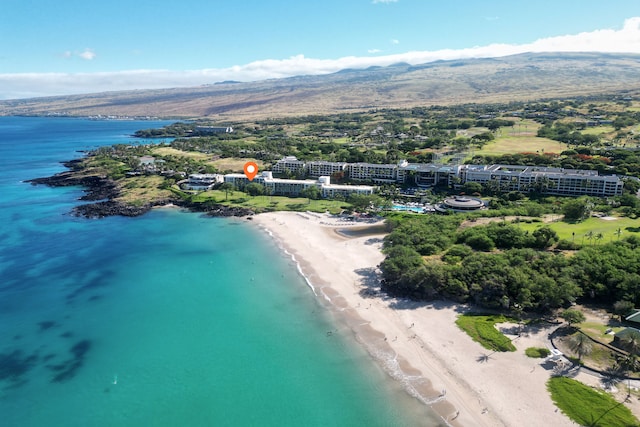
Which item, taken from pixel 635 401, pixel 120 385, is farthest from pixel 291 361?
pixel 635 401

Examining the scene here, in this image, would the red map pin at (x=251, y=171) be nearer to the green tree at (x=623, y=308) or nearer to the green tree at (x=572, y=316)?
the green tree at (x=572, y=316)

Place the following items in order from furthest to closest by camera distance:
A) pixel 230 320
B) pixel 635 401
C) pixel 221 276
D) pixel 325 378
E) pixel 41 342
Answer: pixel 221 276, pixel 230 320, pixel 41 342, pixel 325 378, pixel 635 401

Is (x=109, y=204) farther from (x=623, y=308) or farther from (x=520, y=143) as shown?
(x=520, y=143)

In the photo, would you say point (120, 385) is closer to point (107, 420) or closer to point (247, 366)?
point (107, 420)

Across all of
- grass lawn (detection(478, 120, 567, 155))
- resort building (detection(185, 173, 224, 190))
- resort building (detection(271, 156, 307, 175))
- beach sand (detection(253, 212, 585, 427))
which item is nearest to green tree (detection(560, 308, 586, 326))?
beach sand (detection(253, 212, 585, 427))

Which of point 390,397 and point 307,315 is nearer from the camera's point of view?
point 390,397

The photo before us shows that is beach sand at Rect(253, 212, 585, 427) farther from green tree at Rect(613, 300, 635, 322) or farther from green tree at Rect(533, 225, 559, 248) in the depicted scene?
green tree at Rect(533, 225, 559, 248)
